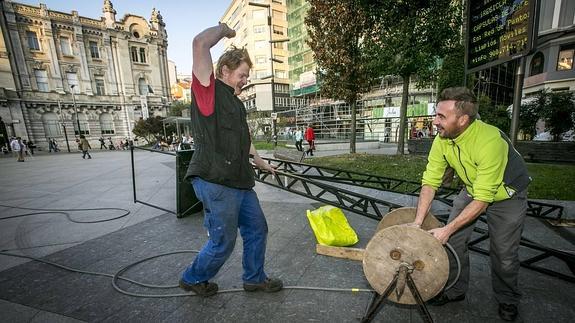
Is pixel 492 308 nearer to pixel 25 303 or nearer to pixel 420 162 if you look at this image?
pixel 25 303

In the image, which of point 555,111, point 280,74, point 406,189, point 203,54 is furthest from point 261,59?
point 203,54

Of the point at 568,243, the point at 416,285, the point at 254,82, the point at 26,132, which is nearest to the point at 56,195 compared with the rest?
the point at 416,285

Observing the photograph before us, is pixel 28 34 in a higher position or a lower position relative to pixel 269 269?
higher

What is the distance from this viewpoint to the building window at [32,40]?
37544 mm

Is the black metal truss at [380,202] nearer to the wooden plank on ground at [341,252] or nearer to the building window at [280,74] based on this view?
the wooden plank on ground at [341,252]

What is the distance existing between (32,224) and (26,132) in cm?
4529

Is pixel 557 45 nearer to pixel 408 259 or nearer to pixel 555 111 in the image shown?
pixel 555 111

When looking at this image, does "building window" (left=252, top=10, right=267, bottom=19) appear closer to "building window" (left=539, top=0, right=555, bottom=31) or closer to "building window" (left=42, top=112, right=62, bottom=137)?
"building window" (left=42, top=112, right=62, bottom=137)

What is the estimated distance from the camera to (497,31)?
378cm

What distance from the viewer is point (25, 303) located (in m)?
2.63

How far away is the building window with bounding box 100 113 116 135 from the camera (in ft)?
A: 141

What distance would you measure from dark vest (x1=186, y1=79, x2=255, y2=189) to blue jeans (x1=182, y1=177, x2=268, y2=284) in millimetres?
98

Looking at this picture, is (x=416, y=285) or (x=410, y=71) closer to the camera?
(x=416, y=285)

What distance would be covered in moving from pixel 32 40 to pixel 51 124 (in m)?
12.5
